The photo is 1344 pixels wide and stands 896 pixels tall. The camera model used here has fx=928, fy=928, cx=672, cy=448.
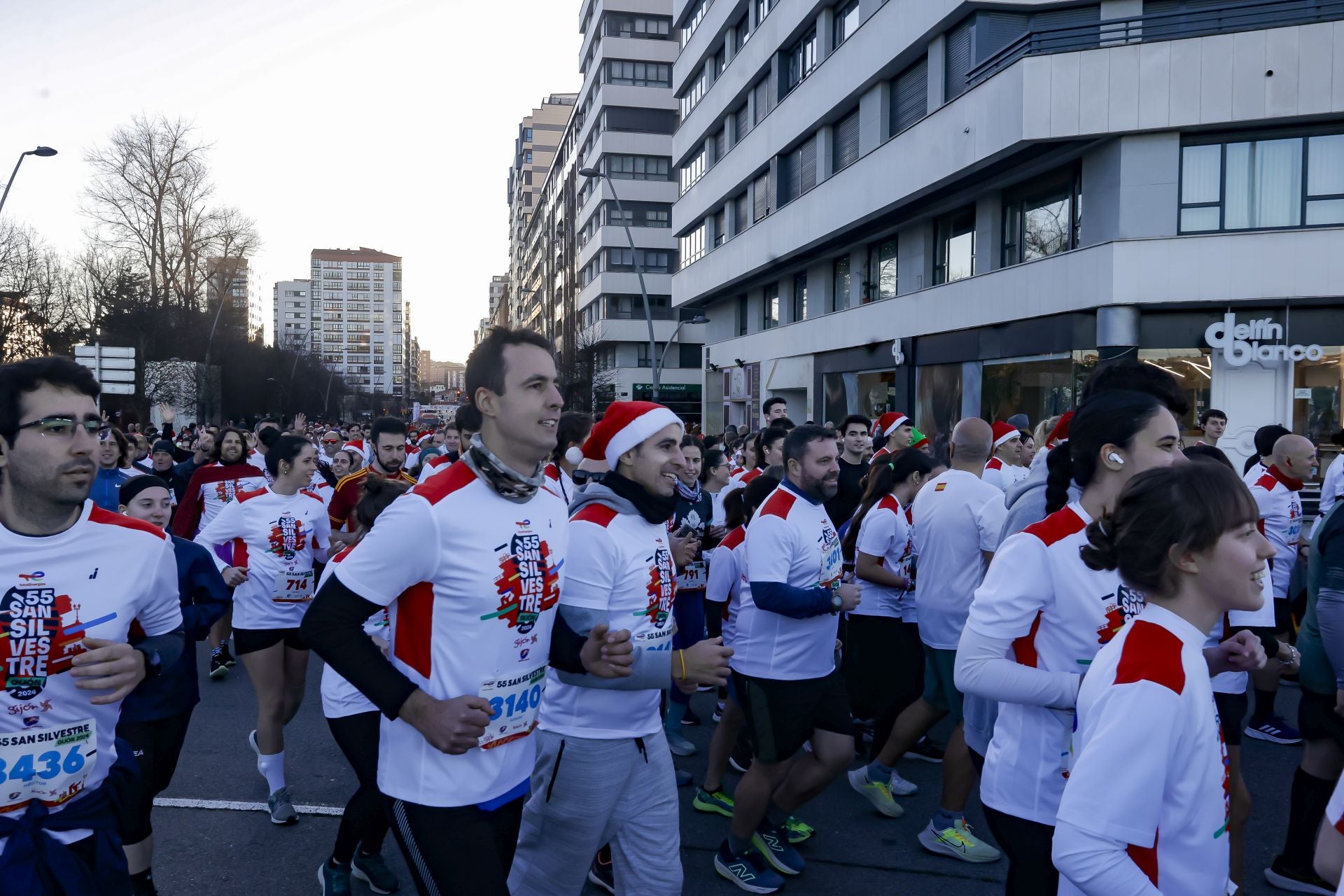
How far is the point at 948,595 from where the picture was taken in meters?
5.16

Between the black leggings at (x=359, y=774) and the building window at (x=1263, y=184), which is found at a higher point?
the building window at (x=1263, y=184)

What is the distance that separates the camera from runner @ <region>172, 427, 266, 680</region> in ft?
26.4

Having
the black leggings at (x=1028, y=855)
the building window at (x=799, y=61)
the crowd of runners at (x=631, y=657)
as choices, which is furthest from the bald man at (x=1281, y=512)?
the building window at (x=799, y=61)

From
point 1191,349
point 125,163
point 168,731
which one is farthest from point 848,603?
point 125,163

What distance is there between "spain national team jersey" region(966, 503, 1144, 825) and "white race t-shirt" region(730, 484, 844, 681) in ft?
5.59

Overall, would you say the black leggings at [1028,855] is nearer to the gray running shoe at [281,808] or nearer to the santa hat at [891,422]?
the gray running shoe at [281,808]

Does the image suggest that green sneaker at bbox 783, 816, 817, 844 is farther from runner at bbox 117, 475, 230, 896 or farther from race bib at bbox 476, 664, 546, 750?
runner at bbox 117, 475, 230, 896

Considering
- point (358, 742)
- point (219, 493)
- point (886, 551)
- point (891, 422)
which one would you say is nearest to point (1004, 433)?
point (891, 422)

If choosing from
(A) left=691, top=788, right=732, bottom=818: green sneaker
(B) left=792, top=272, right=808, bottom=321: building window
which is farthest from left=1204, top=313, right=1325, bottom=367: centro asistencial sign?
(A) left=691, top=788, right=732, bottom=818: green sneaker

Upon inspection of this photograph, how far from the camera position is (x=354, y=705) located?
13.4 ft

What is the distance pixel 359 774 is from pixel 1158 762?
3321 millimetres

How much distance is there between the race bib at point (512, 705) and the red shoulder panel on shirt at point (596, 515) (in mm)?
677

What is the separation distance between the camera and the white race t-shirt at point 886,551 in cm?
583

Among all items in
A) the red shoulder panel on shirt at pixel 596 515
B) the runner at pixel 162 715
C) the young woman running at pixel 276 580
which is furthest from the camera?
the young woman running at pixel 276 580
